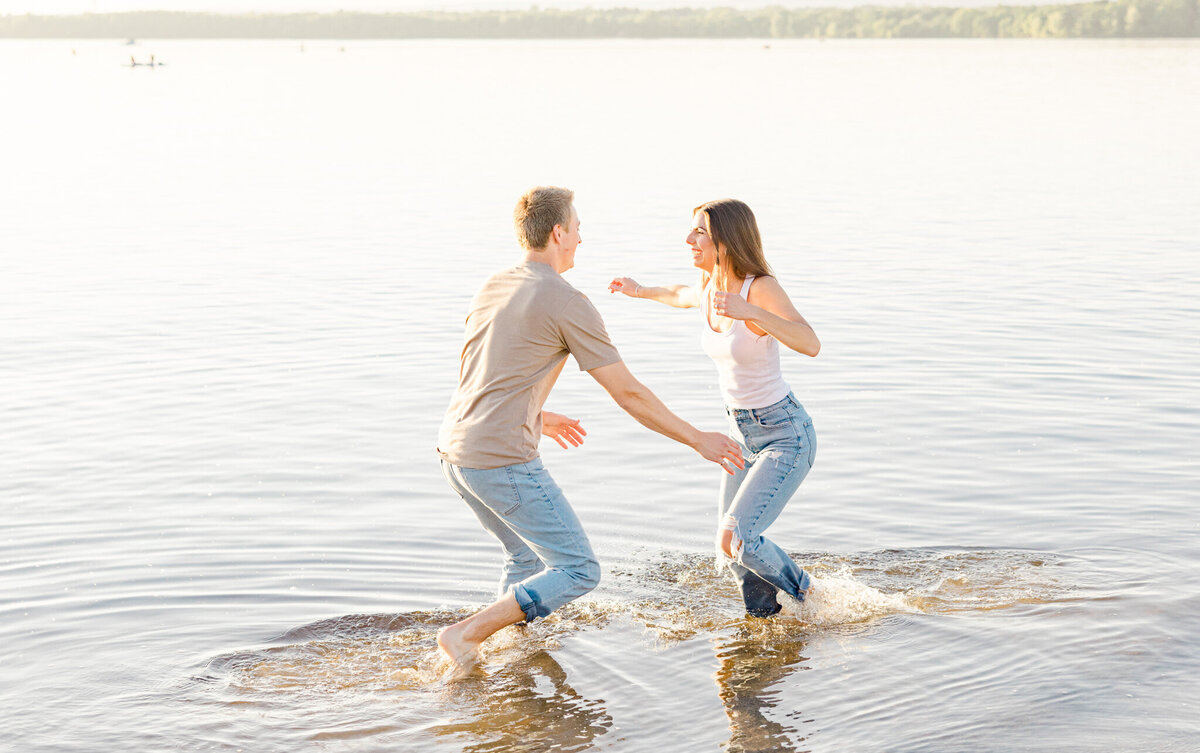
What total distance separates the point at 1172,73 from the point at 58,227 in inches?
2922

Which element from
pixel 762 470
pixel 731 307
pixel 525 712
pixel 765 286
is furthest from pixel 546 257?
pixel 525 712

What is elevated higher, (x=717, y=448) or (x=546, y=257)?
(x=546, y=257)

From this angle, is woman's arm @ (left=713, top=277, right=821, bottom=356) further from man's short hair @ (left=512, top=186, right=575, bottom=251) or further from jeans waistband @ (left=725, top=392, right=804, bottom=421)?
man's short hair @ (left=512, top=186, right=575, bottom=251)

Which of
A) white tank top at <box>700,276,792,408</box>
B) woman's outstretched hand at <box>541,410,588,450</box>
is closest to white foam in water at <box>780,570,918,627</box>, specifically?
white tank top at <box>700,276,792,408</box>

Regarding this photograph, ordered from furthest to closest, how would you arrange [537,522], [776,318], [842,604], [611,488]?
[611,488]
[842,604]
[776,318]
[537,522]

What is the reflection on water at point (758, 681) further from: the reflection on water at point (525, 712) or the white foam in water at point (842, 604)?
the reflection on water at point (525, 712)

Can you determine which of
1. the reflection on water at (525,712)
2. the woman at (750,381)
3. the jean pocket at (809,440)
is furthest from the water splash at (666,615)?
the jean pocket at (809,440)

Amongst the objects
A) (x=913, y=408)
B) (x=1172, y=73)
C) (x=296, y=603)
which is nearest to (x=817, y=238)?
(x=913, y=408)

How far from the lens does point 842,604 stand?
25.5 ft

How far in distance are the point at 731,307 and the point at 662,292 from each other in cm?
113

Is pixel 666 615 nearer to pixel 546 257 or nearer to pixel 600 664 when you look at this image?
pixel 600 664

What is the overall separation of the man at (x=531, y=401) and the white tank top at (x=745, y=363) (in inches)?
20.2

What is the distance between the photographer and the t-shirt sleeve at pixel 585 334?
20.2 ft

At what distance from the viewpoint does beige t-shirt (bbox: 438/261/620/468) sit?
619 cm
